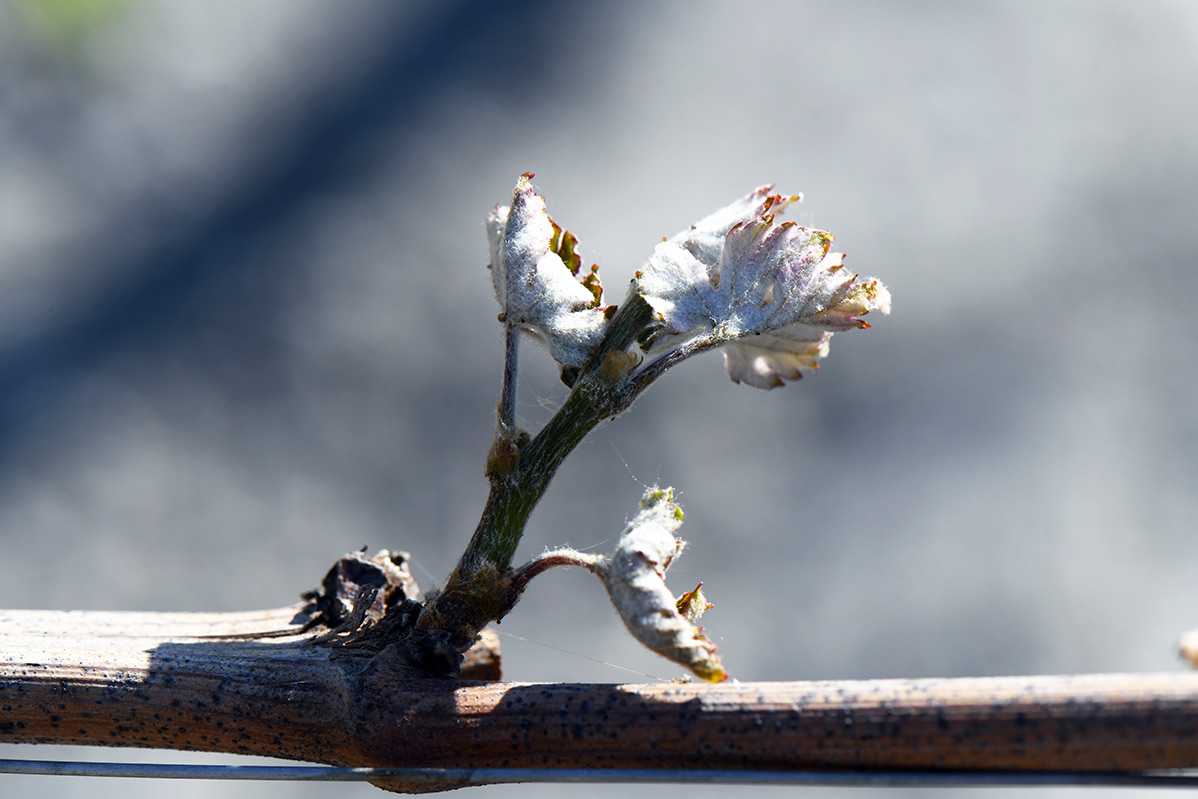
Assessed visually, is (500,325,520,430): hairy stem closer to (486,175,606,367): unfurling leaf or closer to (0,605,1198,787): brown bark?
(486,175,606,367): unfurling leaf

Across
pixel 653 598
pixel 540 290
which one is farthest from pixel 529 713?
pixel 540 290

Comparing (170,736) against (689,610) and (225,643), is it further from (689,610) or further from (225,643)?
(689,610)

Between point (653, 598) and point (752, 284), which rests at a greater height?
point (752, 284)

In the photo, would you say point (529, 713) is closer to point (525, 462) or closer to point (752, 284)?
point (525, 462)

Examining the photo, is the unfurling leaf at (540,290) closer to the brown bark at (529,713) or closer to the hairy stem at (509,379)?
the hairy stem at (509,379)

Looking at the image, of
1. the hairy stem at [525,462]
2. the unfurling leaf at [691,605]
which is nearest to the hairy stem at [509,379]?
the hairy stem at [525,462]
